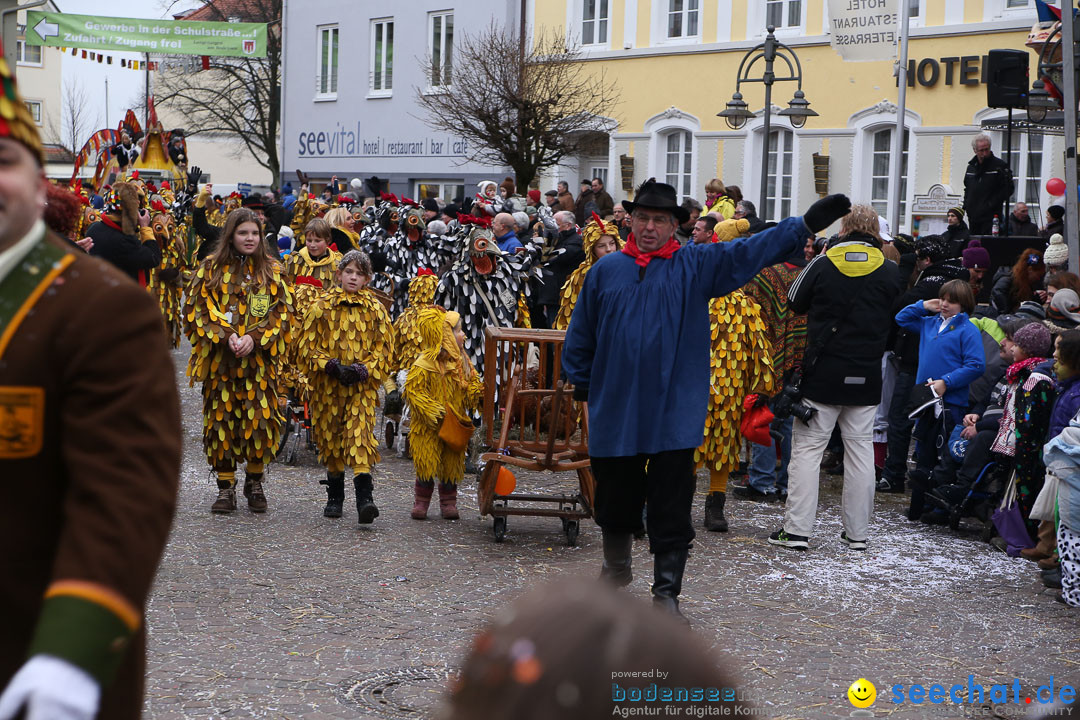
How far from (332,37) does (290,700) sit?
3342 centimetres

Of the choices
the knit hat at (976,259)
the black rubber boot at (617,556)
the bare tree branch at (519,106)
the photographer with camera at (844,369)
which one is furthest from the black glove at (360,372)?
the bare tree branch at (519,106)

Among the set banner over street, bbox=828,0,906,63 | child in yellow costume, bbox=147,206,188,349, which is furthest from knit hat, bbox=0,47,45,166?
banner over street, bbox=828,0,906,63

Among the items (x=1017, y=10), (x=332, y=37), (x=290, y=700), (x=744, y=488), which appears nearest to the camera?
(x=290, y=700)

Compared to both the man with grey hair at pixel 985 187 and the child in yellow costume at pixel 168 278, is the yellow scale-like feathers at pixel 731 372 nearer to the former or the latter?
the man with grey hair at pixel 985 187

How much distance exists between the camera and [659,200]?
6188 millimetres

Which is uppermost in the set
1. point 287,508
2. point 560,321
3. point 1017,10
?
point 1017,10

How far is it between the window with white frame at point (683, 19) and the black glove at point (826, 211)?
21.3 m

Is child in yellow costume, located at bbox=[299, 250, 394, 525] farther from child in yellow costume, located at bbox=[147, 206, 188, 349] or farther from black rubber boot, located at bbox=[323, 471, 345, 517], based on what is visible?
child in yellow costume, located at bbox=[147, 206, 188, 349]

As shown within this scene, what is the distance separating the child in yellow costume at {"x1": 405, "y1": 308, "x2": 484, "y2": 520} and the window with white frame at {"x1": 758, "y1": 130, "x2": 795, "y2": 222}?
55.9 feet

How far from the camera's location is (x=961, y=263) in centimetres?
1144

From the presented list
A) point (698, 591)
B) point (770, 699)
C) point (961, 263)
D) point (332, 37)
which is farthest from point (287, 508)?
point (332, 37)

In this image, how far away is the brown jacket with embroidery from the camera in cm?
219

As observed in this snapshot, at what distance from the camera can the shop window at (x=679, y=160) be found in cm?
2700

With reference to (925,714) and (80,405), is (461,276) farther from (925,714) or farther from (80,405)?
(80,405)
